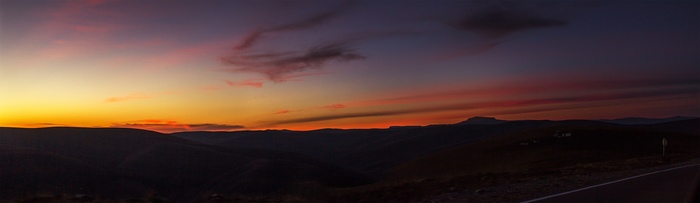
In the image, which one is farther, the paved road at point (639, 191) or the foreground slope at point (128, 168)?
the foreground slope at point (128, 168)

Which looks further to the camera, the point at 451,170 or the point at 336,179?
the point at 336,179

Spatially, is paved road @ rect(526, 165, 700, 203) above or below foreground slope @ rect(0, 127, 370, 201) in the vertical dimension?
above

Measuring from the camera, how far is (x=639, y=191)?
47.3 feet

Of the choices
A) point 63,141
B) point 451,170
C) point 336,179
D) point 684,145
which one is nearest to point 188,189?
point 336,179

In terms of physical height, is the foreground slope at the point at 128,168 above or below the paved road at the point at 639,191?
below

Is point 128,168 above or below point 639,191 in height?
below

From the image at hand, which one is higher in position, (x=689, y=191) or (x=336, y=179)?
(x=689, y=191)

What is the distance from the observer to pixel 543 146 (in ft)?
256

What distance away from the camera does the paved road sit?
12633mm

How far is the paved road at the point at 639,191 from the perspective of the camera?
41.4 ft

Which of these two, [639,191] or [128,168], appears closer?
[639,191]

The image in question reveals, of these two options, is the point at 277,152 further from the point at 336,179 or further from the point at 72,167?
the point at 72,167

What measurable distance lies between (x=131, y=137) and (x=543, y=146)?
119m

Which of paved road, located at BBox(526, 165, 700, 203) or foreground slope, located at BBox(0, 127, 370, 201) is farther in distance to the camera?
foreground slope, located at BBox(0, 127, 370, 201)
